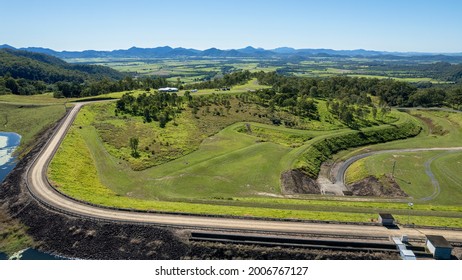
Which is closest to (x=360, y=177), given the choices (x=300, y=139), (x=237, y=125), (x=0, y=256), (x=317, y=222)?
(x=300, y=139)

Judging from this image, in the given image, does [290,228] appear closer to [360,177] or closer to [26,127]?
[360,177]

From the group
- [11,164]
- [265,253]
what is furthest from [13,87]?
[265,253]

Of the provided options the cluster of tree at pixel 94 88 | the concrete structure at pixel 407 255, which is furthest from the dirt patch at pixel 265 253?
the cluster of tree at pixel 94 88

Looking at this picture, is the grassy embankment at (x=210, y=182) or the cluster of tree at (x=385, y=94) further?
the cluster of tree at (x=385, y=94)

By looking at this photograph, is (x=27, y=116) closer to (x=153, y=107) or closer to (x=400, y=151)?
(x=153, y=107)

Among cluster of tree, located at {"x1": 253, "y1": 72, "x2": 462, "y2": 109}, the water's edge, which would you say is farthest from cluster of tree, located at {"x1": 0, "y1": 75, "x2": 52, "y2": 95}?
cluster of tree, located at {"x1": 253, "y1": 72, "x2": 462, "y2": 109}

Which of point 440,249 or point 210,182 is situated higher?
point 440,249

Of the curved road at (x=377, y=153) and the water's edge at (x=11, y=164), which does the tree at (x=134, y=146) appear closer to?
the water's edge at (x=11, y=164)
